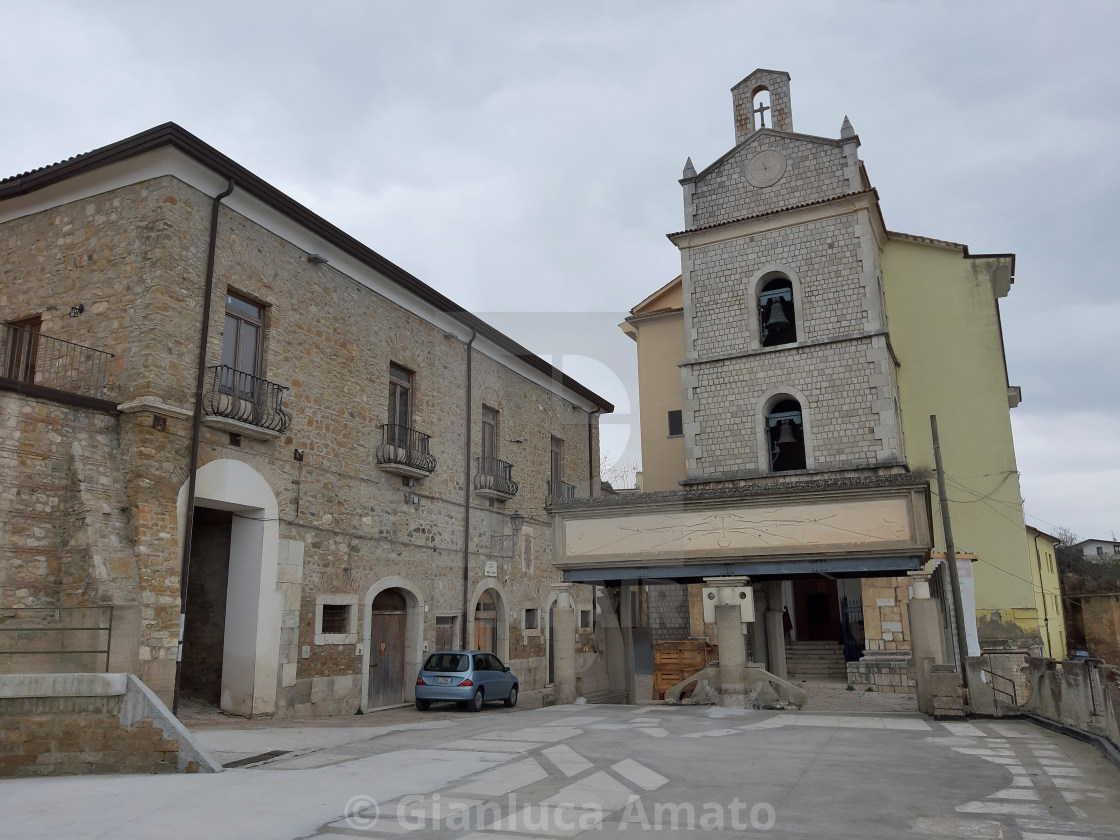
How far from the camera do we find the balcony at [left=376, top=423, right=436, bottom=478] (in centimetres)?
1628

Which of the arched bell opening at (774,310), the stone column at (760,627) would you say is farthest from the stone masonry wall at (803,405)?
the stone column at (760,627)

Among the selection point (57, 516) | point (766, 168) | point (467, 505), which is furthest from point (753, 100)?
point (57, 516)

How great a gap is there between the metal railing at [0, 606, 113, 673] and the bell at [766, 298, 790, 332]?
15.1 meters

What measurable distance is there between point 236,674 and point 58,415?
4.80m

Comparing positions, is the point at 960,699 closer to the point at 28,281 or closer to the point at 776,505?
the point at 776,505

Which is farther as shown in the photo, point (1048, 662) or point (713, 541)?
point (713, 541)

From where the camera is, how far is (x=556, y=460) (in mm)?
24516

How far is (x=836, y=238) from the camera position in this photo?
62.5 ft

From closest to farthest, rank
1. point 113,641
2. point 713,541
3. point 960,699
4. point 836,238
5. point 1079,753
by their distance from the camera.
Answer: point 1079,753
point 113,641
point 960,699
point 713,541
point 836,238

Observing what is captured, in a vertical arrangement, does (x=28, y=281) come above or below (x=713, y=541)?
above

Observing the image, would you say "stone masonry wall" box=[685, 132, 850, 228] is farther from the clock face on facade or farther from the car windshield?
the car windshield

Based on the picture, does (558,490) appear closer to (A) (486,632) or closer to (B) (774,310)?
(A) (486,632)

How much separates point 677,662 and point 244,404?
9.83 metres

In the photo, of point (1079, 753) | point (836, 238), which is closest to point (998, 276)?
point (836, 238)
